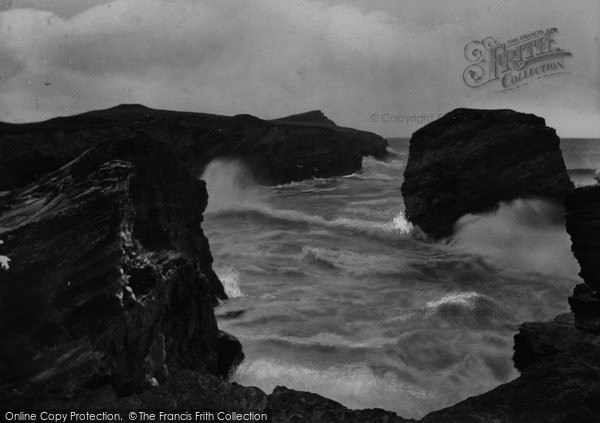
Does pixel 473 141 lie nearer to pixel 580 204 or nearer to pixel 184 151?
pixel 580 204

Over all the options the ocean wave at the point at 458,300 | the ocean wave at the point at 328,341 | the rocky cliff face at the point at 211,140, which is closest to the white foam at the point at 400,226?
the ocean wave at the point at 458,300

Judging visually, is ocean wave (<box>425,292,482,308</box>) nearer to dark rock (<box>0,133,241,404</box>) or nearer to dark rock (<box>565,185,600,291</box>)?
dark rock (<box>0,133,241,404</box>)

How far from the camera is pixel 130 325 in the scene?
26.3ft

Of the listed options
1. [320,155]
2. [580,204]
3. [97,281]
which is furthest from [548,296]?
[320,155]

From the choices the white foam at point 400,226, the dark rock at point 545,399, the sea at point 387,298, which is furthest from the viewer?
the white foam at point 400,226

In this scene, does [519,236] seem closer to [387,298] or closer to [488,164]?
[488,164]

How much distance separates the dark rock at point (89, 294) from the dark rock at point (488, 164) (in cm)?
1889

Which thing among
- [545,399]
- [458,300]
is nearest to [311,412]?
[545,399]

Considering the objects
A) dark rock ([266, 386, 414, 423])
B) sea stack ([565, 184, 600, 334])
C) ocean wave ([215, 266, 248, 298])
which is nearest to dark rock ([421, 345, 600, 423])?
dark rock ([266, 386, 414, 423])

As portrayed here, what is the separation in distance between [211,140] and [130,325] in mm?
54060

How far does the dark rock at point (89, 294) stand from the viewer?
21.9 feet

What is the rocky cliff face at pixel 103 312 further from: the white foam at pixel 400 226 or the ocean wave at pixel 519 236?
the white foam at pixel 400 226

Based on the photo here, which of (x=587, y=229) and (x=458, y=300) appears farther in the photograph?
(x=458, y=300)

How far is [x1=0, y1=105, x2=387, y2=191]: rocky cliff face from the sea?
26012mm
